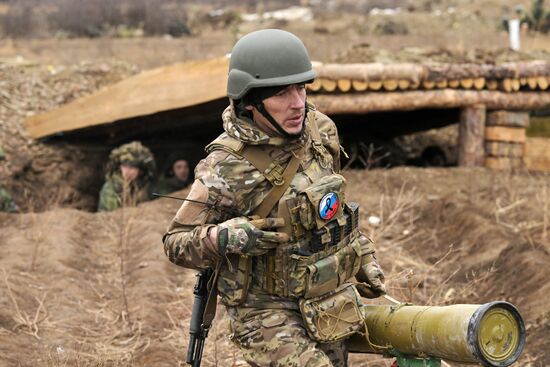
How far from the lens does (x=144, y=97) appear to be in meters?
10.7

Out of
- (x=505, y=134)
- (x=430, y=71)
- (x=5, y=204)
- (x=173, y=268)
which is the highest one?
(x=430, y=71)

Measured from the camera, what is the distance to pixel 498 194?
9398mm

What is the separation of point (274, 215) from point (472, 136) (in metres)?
7.86

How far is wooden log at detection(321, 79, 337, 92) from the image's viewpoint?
9.96 meters

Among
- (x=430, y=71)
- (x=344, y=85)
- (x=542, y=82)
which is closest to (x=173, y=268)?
(x=344, y=85)

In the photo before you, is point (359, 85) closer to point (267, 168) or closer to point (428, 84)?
point (428, 84)

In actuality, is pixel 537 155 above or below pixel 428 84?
below

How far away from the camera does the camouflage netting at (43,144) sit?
447 inches

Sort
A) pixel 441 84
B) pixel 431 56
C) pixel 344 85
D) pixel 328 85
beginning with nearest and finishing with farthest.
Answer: pixel 328 85, pixel 344 85, pixel 441 84, pixel 431 56

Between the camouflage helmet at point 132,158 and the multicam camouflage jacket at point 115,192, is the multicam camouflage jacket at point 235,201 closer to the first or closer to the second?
the multicam camouflage jacket at point 115,192

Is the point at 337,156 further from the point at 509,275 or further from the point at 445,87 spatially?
the point at 445,87

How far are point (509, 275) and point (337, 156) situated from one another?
10.7ft

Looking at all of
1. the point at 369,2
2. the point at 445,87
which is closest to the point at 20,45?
the point at 445,87

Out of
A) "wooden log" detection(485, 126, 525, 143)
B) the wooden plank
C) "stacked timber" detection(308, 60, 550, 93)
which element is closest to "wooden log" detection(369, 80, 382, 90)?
"stacked timber" detection(308, 60, 550, 93)
